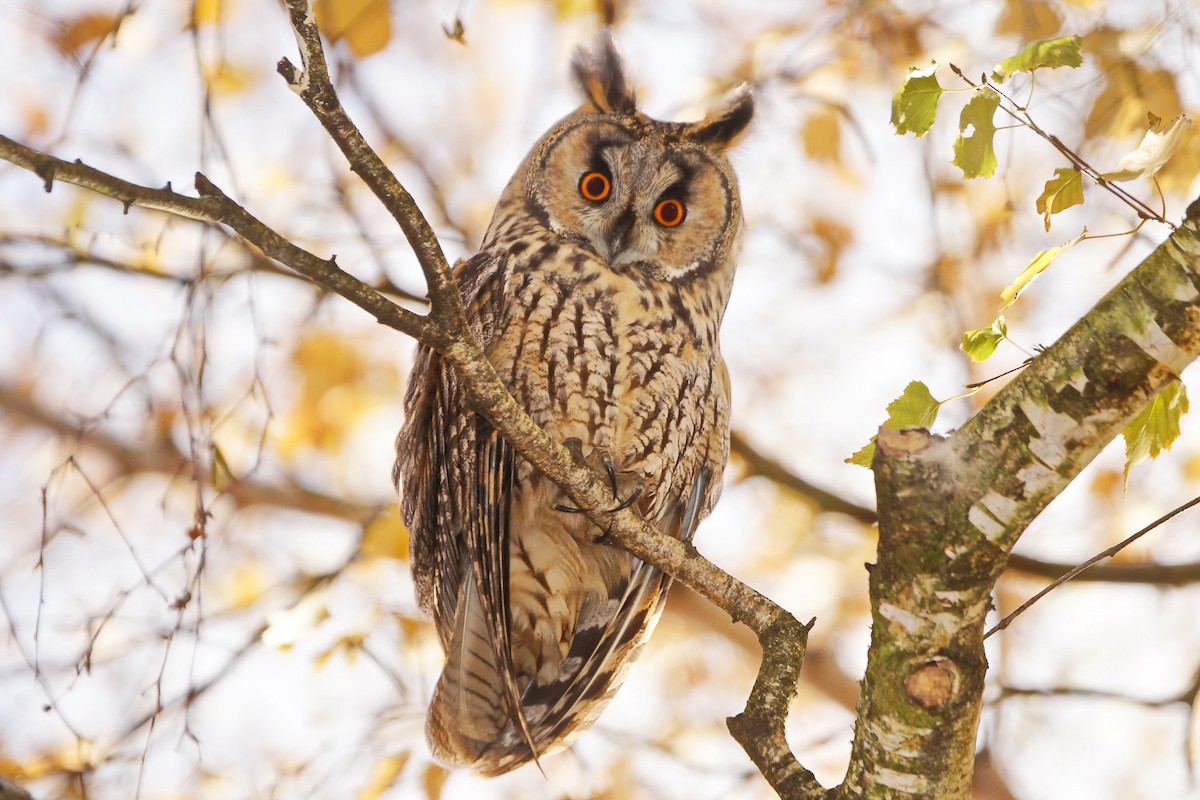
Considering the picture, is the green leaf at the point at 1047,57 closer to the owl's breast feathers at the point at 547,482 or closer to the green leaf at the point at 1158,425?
the green leaf at the point at 1158,425

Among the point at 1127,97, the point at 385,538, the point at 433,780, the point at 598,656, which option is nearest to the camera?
the point at 598,656

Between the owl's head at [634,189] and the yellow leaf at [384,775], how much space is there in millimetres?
1746

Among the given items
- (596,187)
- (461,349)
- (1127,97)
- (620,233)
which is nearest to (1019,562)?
(1127,97)

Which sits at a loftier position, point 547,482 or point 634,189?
point 634,189

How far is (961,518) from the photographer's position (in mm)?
1576

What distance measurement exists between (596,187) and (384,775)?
1.94 metres

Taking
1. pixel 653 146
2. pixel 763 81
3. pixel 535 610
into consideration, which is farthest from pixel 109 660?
pixel 763 81

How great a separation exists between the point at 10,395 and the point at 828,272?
360 cm

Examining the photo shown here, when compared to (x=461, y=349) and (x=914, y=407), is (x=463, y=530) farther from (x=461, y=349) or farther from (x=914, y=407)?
(x=914, y=407)

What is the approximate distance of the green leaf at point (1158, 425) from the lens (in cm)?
160

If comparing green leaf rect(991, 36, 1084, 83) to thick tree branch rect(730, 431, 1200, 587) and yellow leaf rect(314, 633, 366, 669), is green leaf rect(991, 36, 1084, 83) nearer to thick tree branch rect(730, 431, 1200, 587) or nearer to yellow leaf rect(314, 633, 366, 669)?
thick tree branch rect(730, 431, 1200, 587)

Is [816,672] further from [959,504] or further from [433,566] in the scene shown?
[959,504]

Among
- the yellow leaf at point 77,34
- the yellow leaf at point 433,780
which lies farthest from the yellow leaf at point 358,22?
the yellow leaf at point 433,780

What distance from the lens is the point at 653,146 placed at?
2877 millimetres
